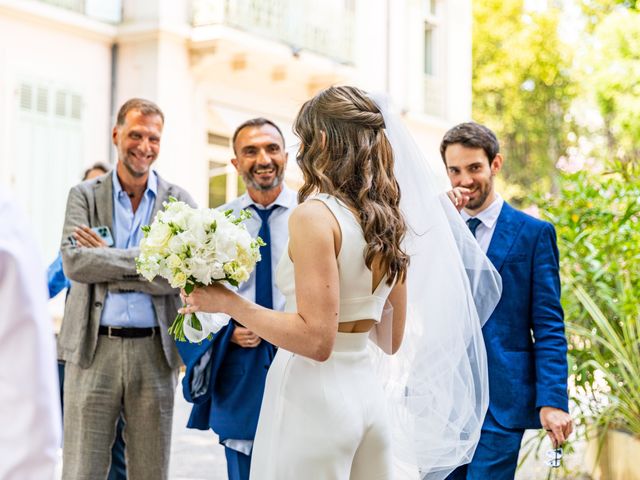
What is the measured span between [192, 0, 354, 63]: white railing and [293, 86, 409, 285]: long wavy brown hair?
12.4 meters

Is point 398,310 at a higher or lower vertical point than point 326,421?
higher

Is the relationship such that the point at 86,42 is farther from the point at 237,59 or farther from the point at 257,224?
the point at 257,224

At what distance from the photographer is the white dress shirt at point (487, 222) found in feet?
14.0

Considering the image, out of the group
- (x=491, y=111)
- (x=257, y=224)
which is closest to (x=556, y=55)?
(x=491, y=111)

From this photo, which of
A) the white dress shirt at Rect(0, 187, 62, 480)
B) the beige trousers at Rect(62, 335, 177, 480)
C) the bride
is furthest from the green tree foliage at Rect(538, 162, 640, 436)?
the white dress shirt at Rect(0, 187, 62, 480)

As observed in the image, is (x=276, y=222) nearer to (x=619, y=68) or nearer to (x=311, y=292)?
(x=311, y=292)

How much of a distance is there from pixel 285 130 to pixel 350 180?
46.1 ft

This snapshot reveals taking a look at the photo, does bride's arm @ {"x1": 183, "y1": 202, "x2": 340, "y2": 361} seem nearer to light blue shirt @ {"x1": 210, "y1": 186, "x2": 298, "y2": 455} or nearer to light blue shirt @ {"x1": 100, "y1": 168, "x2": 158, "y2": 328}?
light blue shirt @ {"x1": 210, "y1": 186, "x2": 298, "y2": 455}

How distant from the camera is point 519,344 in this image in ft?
13.5

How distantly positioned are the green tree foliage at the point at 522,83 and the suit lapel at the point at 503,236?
25491 mm

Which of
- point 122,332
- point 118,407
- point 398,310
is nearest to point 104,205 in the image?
point 122,332

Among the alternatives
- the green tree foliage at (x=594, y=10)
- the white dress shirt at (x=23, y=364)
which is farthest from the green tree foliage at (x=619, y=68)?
the white dress shirt at (x=23, y=364)

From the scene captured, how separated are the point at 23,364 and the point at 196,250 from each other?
1.68 metres

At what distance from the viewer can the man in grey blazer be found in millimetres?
4562
